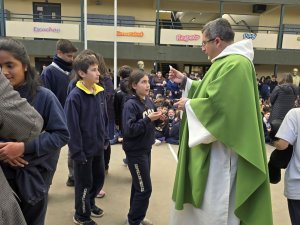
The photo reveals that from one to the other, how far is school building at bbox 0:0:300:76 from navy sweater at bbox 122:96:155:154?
11.4m

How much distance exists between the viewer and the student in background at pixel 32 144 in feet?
5.70

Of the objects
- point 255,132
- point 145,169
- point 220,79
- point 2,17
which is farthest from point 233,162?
point 2,17

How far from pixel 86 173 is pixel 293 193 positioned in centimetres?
182

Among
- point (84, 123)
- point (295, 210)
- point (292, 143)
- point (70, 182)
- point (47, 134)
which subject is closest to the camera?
point (47, 134)

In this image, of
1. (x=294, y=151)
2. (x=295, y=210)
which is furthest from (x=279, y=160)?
(x=295, y=210)

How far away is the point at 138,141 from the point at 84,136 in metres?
0.52

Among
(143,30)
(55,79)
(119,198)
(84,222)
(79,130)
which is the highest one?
(143,30)

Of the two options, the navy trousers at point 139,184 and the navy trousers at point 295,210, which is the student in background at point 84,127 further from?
the navy trousers at point 295,210

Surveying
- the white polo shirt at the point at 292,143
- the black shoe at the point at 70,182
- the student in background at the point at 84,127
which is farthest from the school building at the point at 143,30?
the white polo shirt at the point at 292,143

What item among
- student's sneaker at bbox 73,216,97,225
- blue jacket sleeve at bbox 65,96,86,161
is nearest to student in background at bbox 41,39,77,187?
blue jacket sleeve at bbox 65,96,86,161

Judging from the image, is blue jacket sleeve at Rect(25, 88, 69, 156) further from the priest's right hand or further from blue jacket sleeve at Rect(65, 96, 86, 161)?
the priest's right hand

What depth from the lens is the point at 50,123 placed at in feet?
6.29

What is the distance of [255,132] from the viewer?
2.16 metres

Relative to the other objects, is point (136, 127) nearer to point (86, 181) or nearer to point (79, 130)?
point (79, 130)
